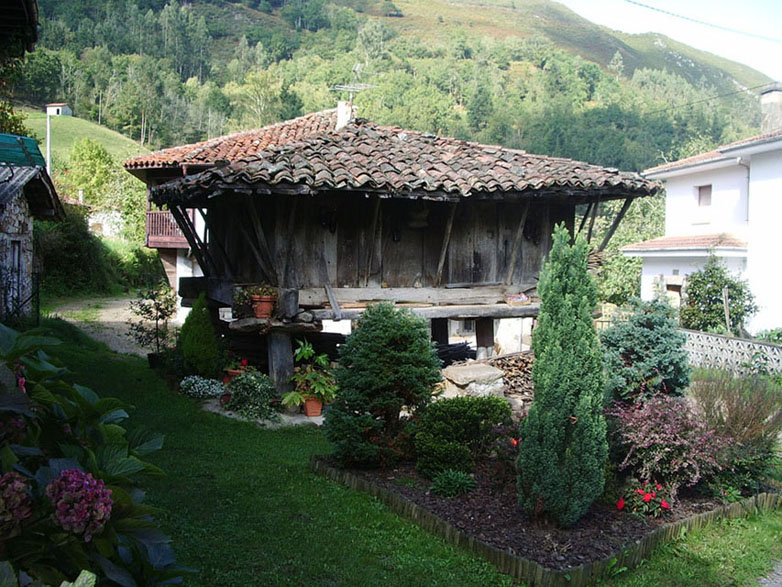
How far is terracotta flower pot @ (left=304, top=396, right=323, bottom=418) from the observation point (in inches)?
405

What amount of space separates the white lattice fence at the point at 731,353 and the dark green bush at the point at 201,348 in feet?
29.4

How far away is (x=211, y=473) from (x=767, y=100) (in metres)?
20.8

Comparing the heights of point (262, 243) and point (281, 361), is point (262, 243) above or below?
above

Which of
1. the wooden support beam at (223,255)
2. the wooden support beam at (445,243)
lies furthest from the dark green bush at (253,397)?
the wooden support beam at (445,243)

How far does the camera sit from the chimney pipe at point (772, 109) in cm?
2036

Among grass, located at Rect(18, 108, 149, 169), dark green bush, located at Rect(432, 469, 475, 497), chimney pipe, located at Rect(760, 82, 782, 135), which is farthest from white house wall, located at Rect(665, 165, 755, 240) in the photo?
grass, located at Rect(18, 108, 149, 169)

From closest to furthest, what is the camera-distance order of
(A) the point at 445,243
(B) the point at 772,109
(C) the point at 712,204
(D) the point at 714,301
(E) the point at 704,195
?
(A) the point at 445,243 < (D) the point at 714,301 < (C) the point at 712,204 < (B) the point at 772,109 < (E) the point at 704,195

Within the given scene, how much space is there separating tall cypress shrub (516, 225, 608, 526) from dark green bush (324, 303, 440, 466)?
185cm

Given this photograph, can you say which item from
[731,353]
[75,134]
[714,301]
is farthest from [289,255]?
[75,134]

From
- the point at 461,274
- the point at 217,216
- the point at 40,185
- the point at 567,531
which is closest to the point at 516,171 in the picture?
the point at 461,274

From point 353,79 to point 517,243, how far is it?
6012cm

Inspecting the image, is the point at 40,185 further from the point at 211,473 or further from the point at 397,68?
the point at 397,68

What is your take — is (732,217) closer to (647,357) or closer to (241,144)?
(241,144)

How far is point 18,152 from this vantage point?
11.2m
